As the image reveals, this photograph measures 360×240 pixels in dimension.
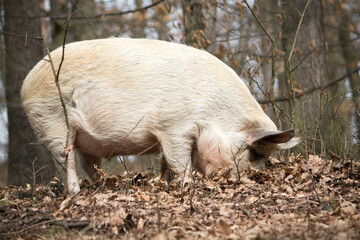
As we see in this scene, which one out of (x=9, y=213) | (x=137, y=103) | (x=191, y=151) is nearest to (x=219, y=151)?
(x=191, y=151)

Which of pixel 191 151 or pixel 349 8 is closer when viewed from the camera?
pixel 191 151

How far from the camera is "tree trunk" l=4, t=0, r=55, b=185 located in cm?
893

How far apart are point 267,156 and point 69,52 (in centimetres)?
279

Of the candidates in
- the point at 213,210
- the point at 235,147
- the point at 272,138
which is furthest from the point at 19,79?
the point at 213,210

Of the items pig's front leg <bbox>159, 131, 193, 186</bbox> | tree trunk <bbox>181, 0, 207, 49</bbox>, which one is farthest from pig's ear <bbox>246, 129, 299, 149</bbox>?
tree trunk <bbox>181, 0, 207, 49</bbox>

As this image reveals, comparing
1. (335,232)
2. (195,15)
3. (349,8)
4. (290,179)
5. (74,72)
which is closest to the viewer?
(335,232)

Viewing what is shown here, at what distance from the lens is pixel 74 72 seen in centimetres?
556

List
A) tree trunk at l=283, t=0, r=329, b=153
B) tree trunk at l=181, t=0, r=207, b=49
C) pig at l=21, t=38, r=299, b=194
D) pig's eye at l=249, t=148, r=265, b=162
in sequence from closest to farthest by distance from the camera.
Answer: pig at l=21, t=38, r=299, b=194 < pig's eye at l=249, t=148, r=265, b=162 < tree trunk at l=283, t=0, r=329, b=153 < tree trunk at l=181, t=0, r=207, b=49

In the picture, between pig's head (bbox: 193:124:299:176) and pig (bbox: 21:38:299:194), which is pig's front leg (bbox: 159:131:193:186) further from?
pig's head (bbox: 193:124:299:176)

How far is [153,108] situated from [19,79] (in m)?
5.09

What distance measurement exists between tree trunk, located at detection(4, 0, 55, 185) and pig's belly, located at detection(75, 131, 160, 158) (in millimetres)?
3206

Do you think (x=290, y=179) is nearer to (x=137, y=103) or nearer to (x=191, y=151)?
(x=191, y=151)

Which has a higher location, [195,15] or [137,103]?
[195,15]

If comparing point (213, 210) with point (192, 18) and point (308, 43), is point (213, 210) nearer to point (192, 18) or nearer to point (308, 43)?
point (192, 18)
